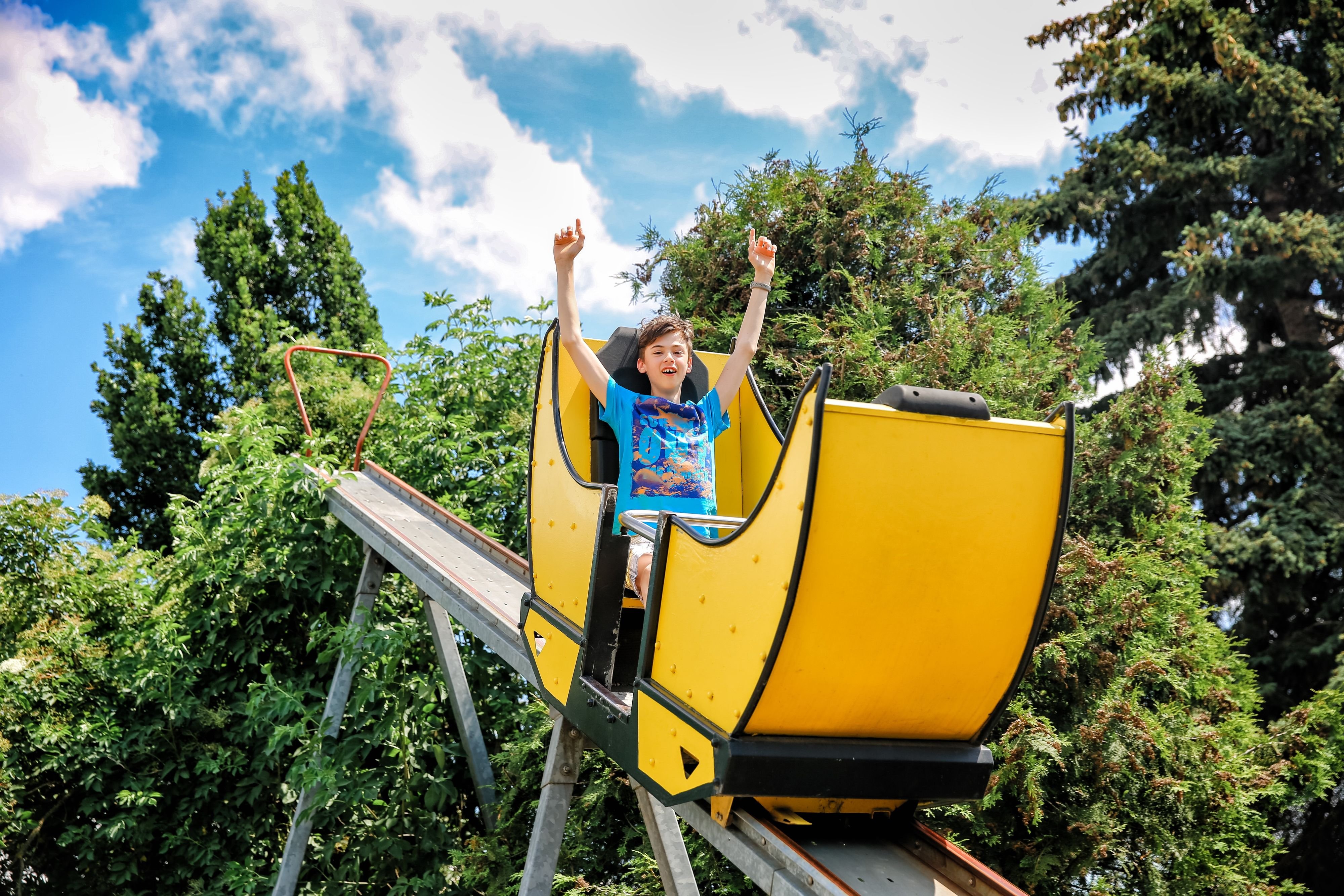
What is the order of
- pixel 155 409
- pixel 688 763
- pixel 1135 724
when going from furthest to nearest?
pixel 155 409 < pixel 1135 724 < pixel 688 763

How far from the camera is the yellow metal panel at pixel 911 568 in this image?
209 cm

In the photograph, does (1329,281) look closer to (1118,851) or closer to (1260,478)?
(1260,478)

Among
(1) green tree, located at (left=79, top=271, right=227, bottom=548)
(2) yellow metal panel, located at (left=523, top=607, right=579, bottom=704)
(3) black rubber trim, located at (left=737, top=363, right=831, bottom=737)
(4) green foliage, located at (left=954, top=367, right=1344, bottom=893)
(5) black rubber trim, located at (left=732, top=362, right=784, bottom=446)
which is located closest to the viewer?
(3) black rubber trim, located at (left=737, top=363, right=831, bottom=737)

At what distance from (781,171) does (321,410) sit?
599cm

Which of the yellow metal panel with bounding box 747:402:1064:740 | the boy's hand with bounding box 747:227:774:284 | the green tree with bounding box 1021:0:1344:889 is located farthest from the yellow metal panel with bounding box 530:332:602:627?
the green tree with bounding box 1021:0:1344:889

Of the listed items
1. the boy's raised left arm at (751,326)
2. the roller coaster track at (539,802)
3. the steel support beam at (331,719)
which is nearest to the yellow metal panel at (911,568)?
the roller coaster track at (539,802)

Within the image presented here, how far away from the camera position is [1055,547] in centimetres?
223

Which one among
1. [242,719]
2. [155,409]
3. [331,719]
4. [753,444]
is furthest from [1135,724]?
[155,409]

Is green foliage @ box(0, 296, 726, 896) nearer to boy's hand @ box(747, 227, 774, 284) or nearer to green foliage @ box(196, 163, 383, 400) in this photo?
boy's hand @ box(747, 227, 774, 284)

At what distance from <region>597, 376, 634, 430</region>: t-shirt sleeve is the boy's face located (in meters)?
0.12

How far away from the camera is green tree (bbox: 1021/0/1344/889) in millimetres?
8836

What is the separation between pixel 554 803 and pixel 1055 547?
2206 mm

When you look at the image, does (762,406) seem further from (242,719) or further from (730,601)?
(242,719)

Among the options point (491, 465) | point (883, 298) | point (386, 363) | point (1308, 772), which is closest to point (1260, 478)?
point (1308, 772)
